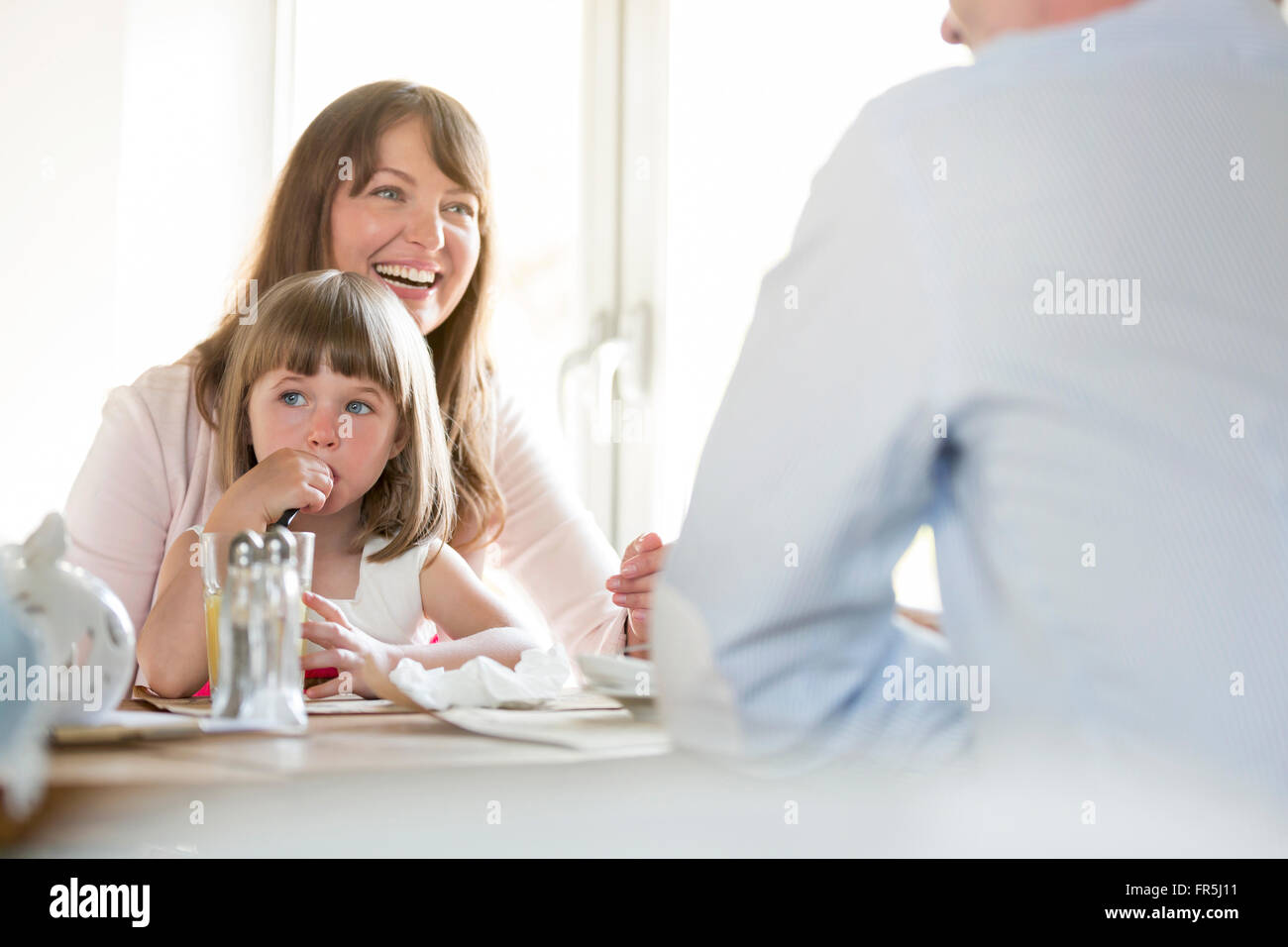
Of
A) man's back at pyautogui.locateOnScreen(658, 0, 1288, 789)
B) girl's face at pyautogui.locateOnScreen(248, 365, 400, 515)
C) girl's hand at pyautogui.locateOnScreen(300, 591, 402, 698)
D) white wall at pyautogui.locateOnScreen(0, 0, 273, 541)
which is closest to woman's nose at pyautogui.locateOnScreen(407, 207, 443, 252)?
girl's face at pyautogui.locateOnScreen(248, 365, 400, 515)

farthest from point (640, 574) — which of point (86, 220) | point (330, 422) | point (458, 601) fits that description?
point (86, 220)

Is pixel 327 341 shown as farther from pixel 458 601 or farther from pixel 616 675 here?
pixel 616 675

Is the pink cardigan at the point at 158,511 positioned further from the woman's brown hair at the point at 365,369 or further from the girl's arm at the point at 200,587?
the girl's arm at the point at 200,587

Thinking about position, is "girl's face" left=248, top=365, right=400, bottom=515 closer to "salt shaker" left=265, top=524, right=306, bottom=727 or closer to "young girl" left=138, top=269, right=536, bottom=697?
"young girl" left=138, top=269, right=536, bottom=697

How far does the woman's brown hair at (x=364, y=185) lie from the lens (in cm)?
151

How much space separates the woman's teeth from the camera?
5.07 feet

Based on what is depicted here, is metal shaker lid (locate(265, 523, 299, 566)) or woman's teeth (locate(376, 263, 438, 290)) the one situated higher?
woman's teeth (locate(376, 263, 438, 290))

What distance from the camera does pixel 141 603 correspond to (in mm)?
1334

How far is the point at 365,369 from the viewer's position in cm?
116

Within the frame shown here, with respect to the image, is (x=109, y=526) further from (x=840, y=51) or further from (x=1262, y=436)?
(x=840, y=51)

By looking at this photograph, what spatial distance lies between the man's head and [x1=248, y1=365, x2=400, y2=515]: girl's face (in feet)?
2.22

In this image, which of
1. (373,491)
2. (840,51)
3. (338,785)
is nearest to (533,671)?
(338,785)

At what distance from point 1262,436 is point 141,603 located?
1.17 metres

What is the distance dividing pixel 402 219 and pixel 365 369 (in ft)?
1.40
